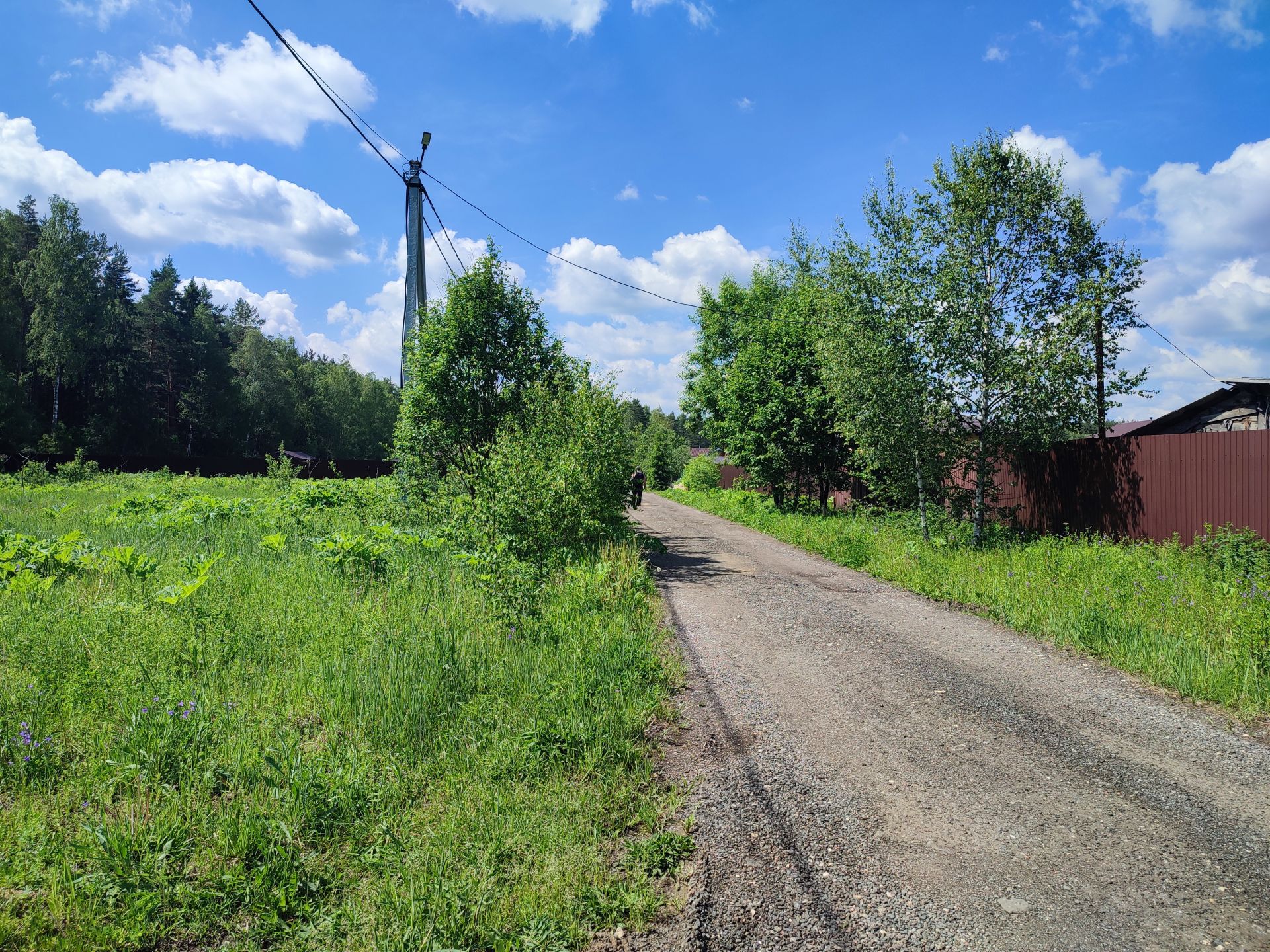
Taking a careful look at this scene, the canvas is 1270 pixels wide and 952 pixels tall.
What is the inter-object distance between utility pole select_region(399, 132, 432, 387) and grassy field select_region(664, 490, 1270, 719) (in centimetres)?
908

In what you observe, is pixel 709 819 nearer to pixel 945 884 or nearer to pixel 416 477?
pixel 945 884

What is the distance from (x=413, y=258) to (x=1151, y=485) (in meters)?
13.5

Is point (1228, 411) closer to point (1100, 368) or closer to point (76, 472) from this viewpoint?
point (1100, 368)

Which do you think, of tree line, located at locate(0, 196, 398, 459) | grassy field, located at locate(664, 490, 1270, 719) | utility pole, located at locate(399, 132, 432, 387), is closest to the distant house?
grassy field, located at locate(664, 490, 1270, 719)

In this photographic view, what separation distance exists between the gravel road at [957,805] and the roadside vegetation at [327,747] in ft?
1.30

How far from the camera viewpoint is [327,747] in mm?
3707

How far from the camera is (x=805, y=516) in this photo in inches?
711

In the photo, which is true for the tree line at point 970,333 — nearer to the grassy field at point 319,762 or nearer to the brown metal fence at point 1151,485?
the brown metal fence at point 1151,485

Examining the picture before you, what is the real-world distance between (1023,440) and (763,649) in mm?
8372

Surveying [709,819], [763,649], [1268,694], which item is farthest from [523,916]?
[1268,694]

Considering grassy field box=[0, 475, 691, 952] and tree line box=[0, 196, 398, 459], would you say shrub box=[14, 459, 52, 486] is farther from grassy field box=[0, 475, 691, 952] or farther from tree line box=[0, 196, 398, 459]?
grassy field box=[0, 475, 691, 952]

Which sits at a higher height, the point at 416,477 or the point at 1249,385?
the point at 1249,385

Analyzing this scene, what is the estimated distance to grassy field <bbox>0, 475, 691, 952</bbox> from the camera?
2.59 metres

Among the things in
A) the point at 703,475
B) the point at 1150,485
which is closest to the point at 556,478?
the point at 1150,485
